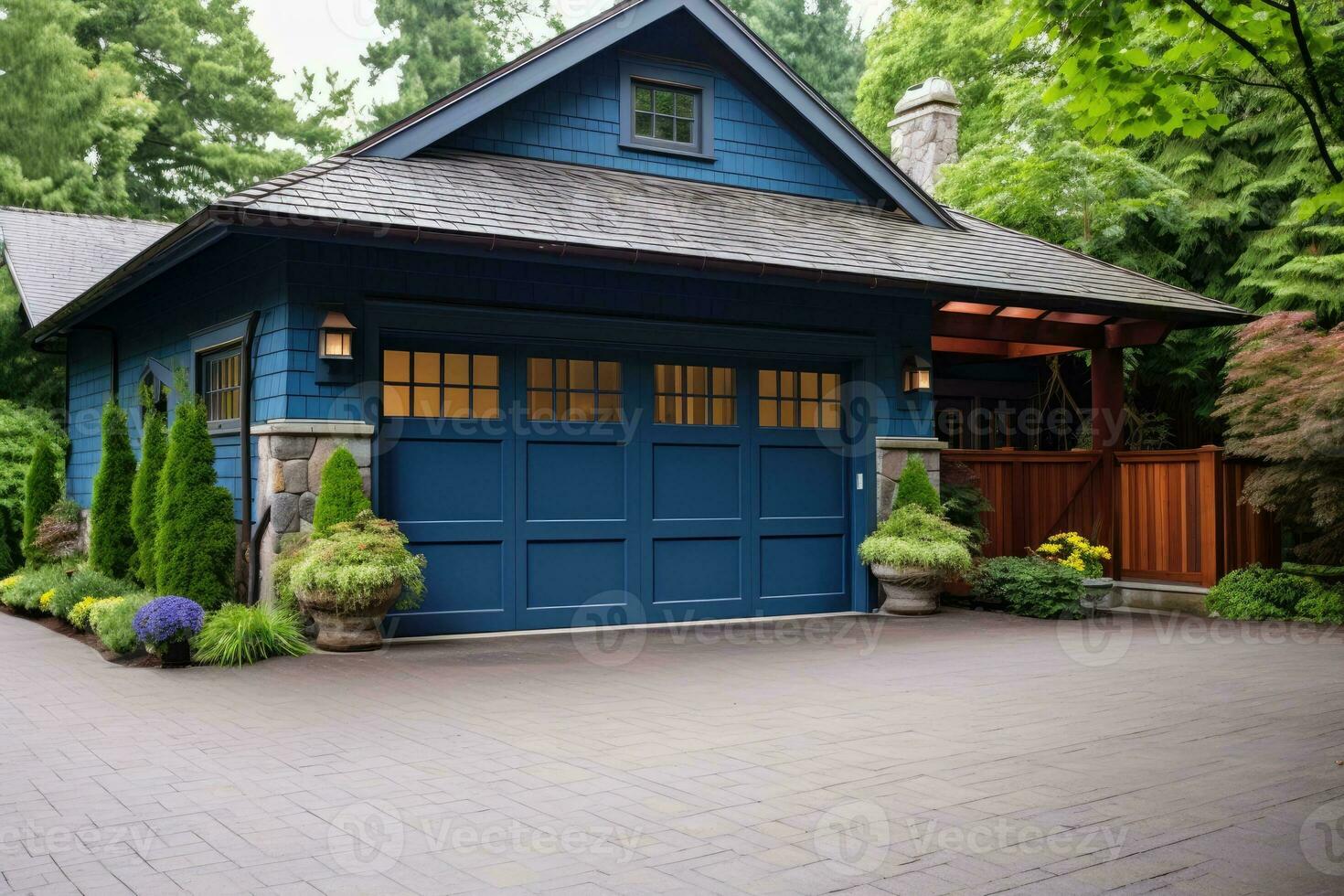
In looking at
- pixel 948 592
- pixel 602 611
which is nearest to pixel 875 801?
pixel 602 611

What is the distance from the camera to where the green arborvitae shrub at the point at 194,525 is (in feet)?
28.9

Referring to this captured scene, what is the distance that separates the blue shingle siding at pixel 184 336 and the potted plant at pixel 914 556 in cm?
548

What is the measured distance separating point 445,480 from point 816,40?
30209 millimetres

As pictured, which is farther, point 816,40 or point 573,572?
point 816,40

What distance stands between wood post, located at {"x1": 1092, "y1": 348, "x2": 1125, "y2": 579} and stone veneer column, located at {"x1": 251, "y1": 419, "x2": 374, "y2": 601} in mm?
8046

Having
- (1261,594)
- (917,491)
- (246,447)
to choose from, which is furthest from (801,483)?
(246,447)

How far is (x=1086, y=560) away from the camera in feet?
38.7

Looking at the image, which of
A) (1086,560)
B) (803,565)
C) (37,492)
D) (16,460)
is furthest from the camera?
(16,460)

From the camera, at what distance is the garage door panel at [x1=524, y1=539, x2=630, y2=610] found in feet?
31.8

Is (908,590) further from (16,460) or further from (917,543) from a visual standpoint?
(16,460)

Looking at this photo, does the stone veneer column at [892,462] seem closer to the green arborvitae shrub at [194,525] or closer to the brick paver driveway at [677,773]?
the brick paver driveway at [677,773]

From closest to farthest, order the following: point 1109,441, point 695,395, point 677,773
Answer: point 677,773, point 695,395, point 1109,441

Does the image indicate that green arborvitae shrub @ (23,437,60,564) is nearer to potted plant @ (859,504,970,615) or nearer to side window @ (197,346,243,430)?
side window @ (197,346,243,430)

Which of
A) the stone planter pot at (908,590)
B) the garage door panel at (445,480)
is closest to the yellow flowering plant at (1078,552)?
A: the stone planter pot at (908,590)
